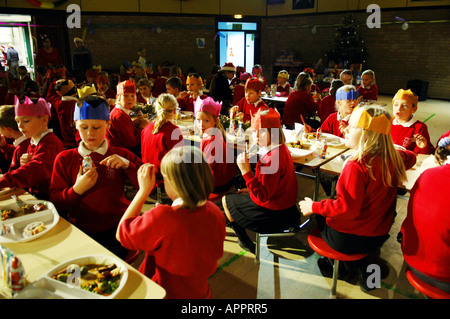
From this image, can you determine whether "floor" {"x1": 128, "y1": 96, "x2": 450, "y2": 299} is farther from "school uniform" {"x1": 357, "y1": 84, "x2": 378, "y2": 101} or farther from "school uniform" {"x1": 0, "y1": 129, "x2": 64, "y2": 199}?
"school uniform" {"x1": 357, "y1": 84, "x2": 378, "y2": 101}

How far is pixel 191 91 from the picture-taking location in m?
6.09

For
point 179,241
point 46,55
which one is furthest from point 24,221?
point 46,55

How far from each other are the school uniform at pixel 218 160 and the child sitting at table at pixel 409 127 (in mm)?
1925

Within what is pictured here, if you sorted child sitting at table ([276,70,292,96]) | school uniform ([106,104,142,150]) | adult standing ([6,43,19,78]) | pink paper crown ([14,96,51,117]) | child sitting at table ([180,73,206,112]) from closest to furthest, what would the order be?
pink paper crown ([14,96,51,117]) → school uniform ([106,104,142,150]) → child sitting at table ([180,73,206,112]) → child sitting at table ([276,70,292,96]) → adult standing ([6,43,19,78])

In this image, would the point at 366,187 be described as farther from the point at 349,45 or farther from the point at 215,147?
the point at 349,45

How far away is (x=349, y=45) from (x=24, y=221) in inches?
493

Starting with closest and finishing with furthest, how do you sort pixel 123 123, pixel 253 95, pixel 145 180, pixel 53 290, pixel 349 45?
pixel 53 290, pixel 145 180, pixel 123 123, pixel 253 95, pixel 349 45

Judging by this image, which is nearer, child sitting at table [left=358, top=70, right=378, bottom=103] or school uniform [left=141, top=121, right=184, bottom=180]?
school uniform [left=141, top=121, right=184, bottom=180]

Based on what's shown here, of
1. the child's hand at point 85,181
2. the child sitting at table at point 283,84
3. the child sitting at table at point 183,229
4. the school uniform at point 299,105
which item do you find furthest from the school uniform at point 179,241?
the child sitting at table at point 283,84

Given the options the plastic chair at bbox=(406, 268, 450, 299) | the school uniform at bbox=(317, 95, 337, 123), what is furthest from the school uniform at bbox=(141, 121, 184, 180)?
the school uniform at bbox=(317, 95, 337, 123)

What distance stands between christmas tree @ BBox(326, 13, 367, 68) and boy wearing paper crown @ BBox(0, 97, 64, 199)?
11.7 meters

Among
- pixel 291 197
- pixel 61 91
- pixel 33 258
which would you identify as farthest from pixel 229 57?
pixel 33 258

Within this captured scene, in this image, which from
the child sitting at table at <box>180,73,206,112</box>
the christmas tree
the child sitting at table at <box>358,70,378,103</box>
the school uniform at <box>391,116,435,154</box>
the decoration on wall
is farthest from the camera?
the christmas tree

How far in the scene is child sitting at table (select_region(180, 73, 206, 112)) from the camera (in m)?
5.94
